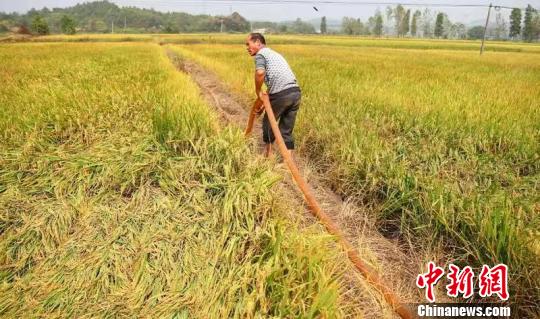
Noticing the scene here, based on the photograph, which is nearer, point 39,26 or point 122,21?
point 39,26

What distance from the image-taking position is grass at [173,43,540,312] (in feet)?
7.45

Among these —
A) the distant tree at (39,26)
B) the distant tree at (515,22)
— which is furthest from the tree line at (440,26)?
the distant tree at (39,26)

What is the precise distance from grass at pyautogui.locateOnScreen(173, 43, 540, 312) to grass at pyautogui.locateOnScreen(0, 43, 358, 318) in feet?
3.06

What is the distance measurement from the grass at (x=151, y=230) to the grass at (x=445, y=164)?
933mm

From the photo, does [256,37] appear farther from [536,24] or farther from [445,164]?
[536,24]

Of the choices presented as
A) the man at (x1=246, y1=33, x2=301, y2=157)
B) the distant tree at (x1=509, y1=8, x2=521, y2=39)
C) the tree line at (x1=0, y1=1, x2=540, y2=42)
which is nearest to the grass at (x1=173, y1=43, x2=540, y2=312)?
the man at (x1=246, y1=33, x2=301, y2=157)

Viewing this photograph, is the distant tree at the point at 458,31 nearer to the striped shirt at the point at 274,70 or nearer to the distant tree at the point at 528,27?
the distant tree at the point at 528,27

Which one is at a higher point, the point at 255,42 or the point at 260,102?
the point at 255,42

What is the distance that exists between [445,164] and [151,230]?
295cm

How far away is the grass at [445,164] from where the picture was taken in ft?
7.45

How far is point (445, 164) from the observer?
138 inches

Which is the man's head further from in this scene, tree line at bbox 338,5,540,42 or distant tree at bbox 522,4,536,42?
distant tree at bbox 522,4,536,42

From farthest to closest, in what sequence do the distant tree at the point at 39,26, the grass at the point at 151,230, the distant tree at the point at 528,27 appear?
1. the distant tree at the point at 528,27
2. the distant tree at the point at 39,26
3. the grass at the point at 151,230

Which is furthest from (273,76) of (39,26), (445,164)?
(39,26)
